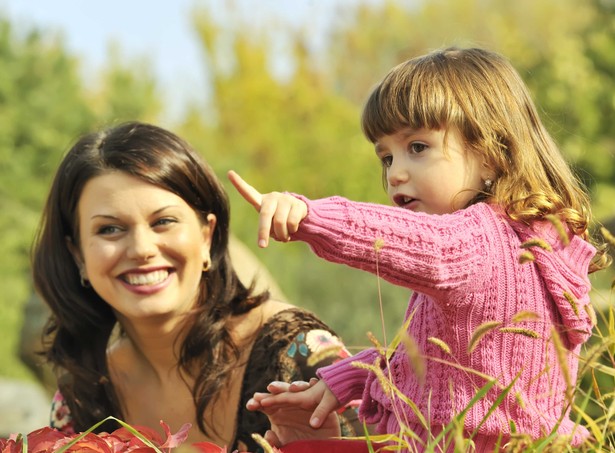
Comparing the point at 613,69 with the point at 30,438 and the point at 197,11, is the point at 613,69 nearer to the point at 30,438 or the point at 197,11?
the point at 197,11

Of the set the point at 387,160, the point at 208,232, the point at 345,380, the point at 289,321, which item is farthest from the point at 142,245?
the point at 387,160

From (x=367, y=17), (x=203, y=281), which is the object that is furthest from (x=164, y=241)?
(x=367, y=17)

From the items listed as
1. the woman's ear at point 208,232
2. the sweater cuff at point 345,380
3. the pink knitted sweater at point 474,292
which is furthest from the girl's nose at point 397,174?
the woman's ear at point 208,232

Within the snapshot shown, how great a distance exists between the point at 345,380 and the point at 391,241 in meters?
0.60

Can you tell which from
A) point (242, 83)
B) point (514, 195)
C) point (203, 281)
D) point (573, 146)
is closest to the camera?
point (514, 195)

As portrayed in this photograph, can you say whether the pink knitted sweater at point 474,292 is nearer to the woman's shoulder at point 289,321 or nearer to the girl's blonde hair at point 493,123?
the girl's blonde hair at point 493,123

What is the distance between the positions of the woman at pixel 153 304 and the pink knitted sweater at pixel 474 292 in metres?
1.03

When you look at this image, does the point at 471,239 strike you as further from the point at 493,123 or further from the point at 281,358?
the point at 281,358

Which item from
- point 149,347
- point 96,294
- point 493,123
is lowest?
point 149,347

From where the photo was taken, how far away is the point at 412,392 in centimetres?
246

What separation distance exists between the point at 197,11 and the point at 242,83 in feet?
10.3

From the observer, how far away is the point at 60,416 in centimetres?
385

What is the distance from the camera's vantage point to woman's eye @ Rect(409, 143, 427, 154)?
241cm

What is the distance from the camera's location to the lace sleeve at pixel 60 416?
3.79 metres
